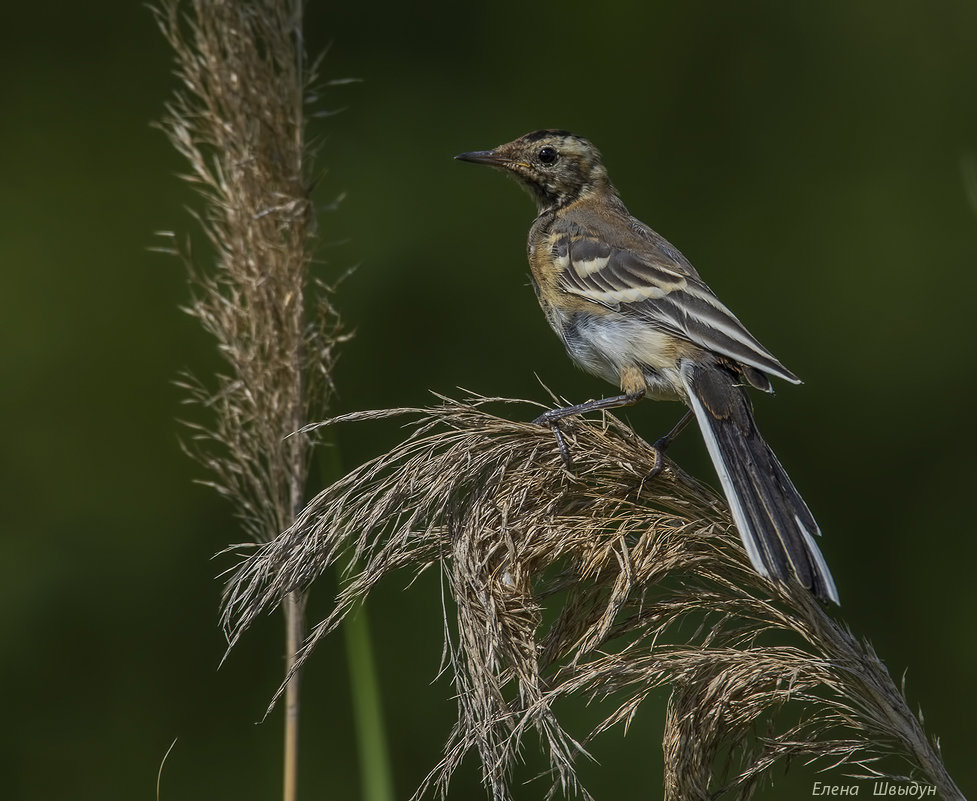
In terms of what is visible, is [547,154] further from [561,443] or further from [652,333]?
[561,443]

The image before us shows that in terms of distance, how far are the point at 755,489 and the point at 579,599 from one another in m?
0.45

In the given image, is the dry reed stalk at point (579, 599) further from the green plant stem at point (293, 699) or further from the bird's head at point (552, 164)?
the bird's head at point (552, 164)

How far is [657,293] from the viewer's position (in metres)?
2.97

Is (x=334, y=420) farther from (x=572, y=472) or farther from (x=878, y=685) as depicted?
(x=878, y=685)

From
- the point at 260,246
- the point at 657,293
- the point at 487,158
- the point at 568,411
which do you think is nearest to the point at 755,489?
the point at 568,411

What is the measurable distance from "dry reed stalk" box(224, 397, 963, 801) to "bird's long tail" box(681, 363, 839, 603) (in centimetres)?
4

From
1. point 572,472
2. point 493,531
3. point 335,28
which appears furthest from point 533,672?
point 335,28

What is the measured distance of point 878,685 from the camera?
5.69 feet

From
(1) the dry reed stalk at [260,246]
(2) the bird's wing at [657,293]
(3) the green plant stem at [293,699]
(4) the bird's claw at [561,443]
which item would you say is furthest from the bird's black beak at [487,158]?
(3) the green plant stem at [293,699]

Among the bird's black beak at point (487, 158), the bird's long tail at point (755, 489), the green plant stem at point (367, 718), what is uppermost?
the bird's black beak at point (487, 158)

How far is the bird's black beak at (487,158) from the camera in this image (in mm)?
3623

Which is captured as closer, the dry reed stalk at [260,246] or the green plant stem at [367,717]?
the green plant stem at [367,717]

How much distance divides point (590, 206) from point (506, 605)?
2.14m

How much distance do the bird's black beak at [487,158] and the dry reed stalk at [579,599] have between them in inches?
70.6
